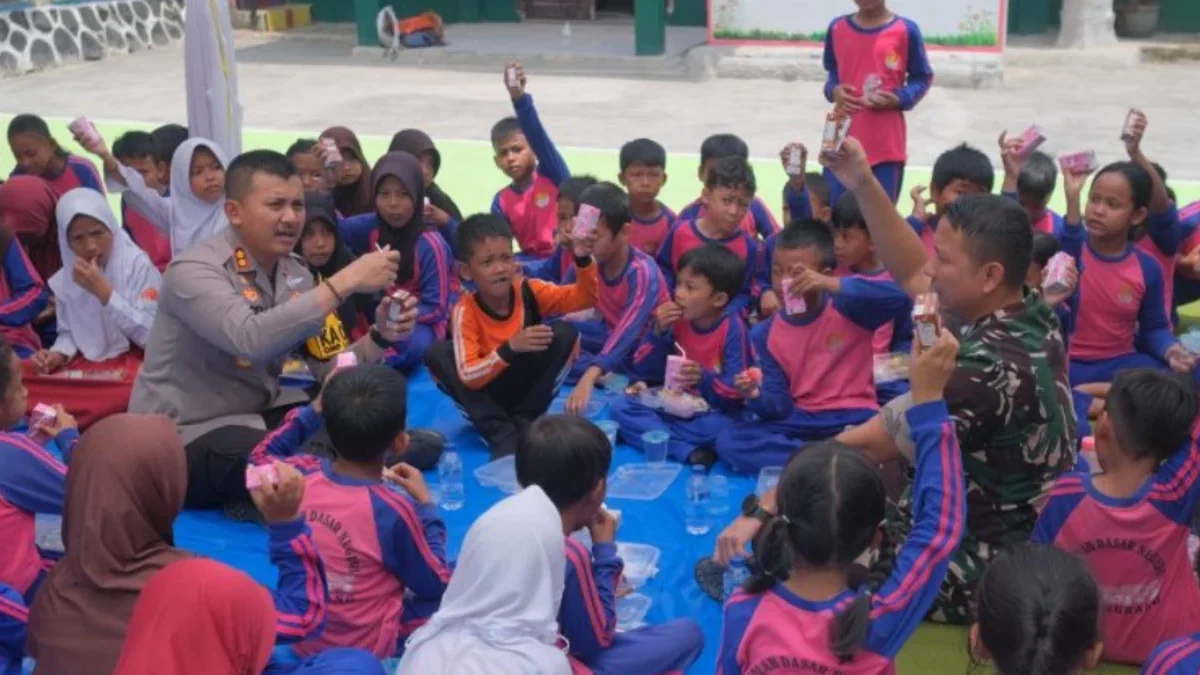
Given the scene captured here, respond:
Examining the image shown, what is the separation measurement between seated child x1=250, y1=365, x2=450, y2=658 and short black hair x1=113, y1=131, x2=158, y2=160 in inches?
141

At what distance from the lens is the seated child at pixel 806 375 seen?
477 centimetres

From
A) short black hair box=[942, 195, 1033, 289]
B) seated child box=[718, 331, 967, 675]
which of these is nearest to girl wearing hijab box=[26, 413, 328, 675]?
seated child box=[718, 331, 967, 675]

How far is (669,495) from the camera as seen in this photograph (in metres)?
4.80

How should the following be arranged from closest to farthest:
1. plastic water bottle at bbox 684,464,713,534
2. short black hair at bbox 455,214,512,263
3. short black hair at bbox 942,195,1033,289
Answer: short black hair at bbox 942,195,1033,289 < plastic water bottle at bbox 684,464,713,534 < short black hair at bbox 455,214,512,263

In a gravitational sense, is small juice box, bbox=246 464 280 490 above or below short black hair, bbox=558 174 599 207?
below

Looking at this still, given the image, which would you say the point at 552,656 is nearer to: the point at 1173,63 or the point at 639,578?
the point at 639,578

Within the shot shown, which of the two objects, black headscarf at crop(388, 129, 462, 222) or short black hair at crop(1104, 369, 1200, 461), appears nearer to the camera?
short black hair at crop(1104, 369, 1200, 461)

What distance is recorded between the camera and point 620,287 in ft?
18.6

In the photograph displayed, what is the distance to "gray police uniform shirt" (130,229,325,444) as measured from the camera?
173 inches

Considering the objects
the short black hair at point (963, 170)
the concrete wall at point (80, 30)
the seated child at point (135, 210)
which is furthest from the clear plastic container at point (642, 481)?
the concrete wall at point (80, 30)

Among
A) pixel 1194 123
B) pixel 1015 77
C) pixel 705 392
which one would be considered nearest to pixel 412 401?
pixel 705 392

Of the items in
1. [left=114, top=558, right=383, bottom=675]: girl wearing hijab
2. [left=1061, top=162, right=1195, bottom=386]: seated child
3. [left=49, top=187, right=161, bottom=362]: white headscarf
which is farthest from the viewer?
[left=49, top=187, right=161, bottom=362]: white headscarf

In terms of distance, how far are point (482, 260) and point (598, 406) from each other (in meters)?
0.83

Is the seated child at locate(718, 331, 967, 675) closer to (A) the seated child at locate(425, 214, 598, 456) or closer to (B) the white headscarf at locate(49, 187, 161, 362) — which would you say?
(A) the seated child at locate(425, 214, 598, 456)
